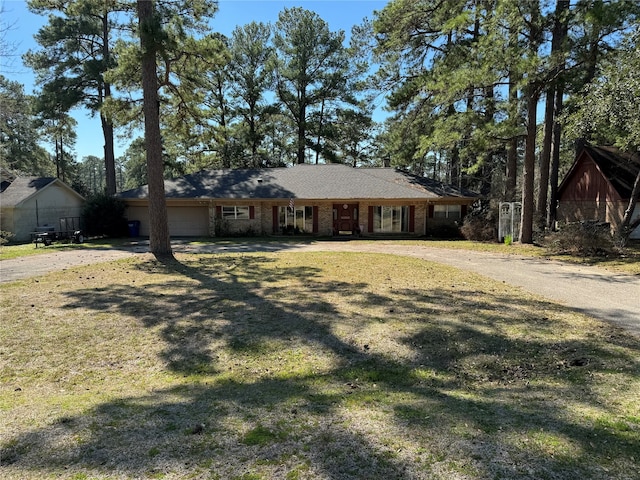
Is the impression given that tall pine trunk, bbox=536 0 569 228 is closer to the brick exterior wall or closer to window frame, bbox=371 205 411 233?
the brick exterior wall

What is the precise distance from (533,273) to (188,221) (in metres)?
20.6

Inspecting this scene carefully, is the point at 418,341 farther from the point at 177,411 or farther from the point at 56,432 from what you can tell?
the point at 56,432

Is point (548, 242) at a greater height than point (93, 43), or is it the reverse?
point (93, 43)

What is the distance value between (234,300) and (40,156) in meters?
42.2

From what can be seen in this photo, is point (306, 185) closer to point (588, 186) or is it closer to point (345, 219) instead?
point (345, 219)

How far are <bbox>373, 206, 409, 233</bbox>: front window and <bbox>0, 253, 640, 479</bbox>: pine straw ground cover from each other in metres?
16.3

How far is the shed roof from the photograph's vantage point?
20.5m

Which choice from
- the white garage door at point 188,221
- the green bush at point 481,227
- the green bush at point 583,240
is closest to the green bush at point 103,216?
the white garage door at point 188,221

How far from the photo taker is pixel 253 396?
3.68 meters

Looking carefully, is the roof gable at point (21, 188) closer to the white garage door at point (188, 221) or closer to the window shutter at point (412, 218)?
the white garage door at point (188, 221)

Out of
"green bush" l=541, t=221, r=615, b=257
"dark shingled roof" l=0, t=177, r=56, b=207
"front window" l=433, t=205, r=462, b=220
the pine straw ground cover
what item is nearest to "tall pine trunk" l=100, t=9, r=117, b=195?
"dark shingled roof" l=0, t=177, r=56, b=207

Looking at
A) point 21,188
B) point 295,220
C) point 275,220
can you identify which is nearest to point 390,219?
point 295,220

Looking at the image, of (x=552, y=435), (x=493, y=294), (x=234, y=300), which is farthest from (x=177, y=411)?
(x=493, y=294)

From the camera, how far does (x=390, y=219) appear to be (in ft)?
81.5
